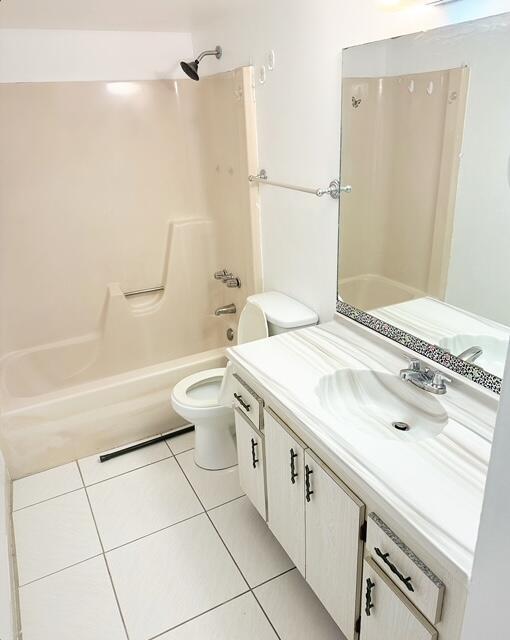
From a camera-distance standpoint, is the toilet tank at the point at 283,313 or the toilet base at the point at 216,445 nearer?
the toilet tank at the point at 283,313

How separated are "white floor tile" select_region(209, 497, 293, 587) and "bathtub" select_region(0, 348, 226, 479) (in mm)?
717

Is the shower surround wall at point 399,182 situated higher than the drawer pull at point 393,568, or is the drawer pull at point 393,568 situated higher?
the shower surround wall at point 399,182

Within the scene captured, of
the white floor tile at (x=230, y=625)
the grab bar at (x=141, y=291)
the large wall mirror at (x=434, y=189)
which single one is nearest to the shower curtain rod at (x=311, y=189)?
the large wall mirror at (x=434, y=189)

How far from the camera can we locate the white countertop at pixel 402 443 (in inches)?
37.7

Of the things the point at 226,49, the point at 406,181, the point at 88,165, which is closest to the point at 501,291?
the point at 406,181

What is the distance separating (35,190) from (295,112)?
1.56 m

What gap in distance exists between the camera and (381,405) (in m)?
1.52

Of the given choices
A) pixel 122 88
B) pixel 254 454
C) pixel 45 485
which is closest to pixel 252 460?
pixel 254 454

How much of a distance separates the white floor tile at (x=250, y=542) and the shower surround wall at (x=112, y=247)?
0.73 meters

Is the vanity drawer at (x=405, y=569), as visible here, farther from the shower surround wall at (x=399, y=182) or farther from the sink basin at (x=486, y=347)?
the shower surround wall at (x=399, y=182)

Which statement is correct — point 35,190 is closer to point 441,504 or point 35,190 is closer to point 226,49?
point 226,49

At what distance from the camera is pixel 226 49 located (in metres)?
2.32

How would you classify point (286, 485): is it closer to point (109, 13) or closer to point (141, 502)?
point (141, 502)

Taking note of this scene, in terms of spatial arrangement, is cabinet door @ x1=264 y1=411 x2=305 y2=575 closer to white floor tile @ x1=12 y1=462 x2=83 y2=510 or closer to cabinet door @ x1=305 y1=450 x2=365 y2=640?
cabinet door @ x1=305 y1=450 x2=365 y2=640
